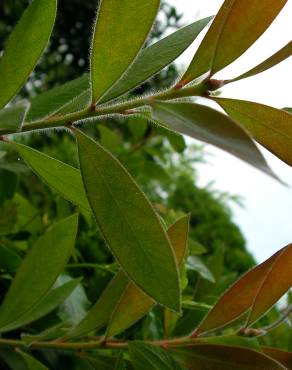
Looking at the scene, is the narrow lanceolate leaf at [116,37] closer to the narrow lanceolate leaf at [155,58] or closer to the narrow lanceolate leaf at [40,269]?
the narrow lanceolate leaf at [155,58]

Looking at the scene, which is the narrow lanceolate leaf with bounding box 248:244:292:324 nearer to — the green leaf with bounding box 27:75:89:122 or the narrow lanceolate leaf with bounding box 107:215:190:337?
the narrow lanceolate leaf with bounding box 107:215:190:337

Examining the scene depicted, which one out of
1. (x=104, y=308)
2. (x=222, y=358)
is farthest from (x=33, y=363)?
(x=222, y=358)

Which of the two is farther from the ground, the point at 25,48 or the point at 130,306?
the point at 25,48

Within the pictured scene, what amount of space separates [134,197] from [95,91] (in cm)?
10

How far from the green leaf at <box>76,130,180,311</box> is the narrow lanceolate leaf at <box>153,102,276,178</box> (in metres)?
0.07

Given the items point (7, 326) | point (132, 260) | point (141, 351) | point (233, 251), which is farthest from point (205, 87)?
point (233, 251)

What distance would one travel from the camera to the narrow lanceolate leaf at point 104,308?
71 cm

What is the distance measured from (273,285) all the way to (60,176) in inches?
9.7

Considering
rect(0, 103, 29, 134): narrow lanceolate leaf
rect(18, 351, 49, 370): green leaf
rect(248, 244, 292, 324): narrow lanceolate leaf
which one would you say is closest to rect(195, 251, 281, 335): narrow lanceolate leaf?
rect(248, 244, 292, 324): narrow lanceolate leaf

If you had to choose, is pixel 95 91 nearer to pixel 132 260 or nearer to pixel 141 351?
pixel 132 260

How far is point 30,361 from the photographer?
0.67m

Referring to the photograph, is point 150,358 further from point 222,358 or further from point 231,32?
point 231,32

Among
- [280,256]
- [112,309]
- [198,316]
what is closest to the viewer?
[280,256]

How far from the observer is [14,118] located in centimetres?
48
